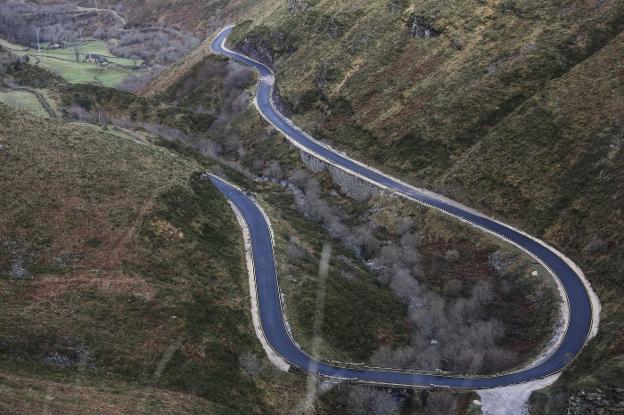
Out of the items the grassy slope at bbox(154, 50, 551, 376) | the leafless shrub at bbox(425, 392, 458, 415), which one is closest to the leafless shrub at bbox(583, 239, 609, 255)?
the grassy slope at bbox(154, 50, 551, 376)

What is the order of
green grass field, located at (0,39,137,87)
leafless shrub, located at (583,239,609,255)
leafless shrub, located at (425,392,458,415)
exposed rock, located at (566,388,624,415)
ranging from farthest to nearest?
green grass field, located at (0,39,137,87)
leafless shrub, located at (583,239,609,255)
leafless shrub, located at (425,392,458,415)
exposed rock, located at (566,388,624,415)

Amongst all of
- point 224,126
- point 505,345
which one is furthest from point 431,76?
point 505,345

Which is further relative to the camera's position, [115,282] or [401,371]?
[401,371]

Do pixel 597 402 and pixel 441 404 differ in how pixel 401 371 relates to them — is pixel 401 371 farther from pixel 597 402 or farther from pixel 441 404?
pixel 597 402

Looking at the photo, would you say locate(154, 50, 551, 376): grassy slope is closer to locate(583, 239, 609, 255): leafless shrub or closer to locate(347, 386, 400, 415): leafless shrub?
locate(347, 386, 400, 415): leafless shrub

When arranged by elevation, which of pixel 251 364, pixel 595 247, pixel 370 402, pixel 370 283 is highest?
pixel 595 247

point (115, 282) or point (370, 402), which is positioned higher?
point (115, 282)

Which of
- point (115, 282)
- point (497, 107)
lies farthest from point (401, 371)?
point (497, 107)
